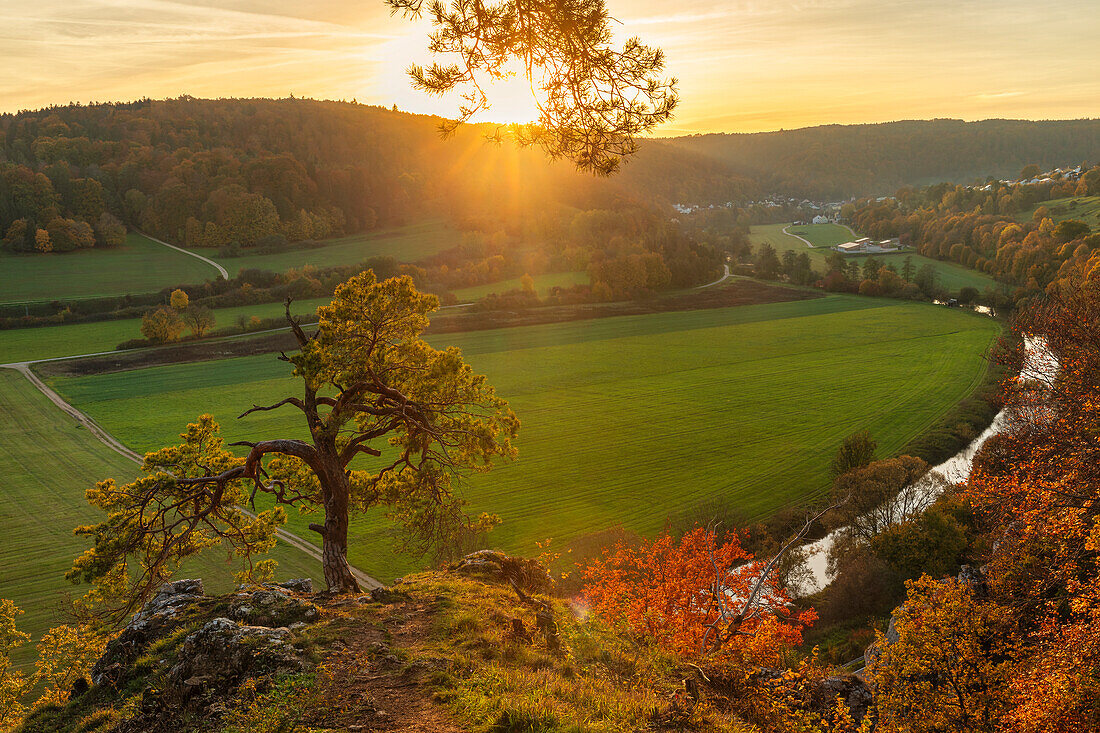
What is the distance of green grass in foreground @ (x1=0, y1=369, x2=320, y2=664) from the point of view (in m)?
33.1

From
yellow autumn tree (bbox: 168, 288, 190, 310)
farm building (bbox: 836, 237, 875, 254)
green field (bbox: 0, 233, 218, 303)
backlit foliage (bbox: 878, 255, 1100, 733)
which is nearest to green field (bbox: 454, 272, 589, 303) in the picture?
yellow autumn tree (bbox: 168, 288, 190, 310)

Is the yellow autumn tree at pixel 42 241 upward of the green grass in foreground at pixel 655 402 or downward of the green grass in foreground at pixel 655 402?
upward

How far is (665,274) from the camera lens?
131 m

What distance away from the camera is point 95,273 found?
117 meters

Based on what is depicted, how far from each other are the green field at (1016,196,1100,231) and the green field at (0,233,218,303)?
163503mm

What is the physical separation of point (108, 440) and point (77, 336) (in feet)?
150

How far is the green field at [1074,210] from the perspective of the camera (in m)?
124

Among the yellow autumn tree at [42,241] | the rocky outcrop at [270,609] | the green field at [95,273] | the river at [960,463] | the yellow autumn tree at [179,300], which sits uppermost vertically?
the yellow autumn tree at [42,241]

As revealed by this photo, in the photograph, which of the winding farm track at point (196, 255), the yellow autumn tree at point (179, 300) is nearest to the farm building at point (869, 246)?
the winding farm track at point (196, 255)

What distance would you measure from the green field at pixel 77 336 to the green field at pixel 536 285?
27.7 m

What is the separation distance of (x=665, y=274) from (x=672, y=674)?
122 m

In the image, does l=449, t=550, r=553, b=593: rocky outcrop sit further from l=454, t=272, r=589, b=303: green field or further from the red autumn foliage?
l=454, t=272, r=589, b=303: green field

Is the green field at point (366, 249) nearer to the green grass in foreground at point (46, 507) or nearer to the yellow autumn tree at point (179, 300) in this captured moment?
the yellow autumn tree at point (179, 300)

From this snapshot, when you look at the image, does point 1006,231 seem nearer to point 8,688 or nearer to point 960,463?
point 960,463
